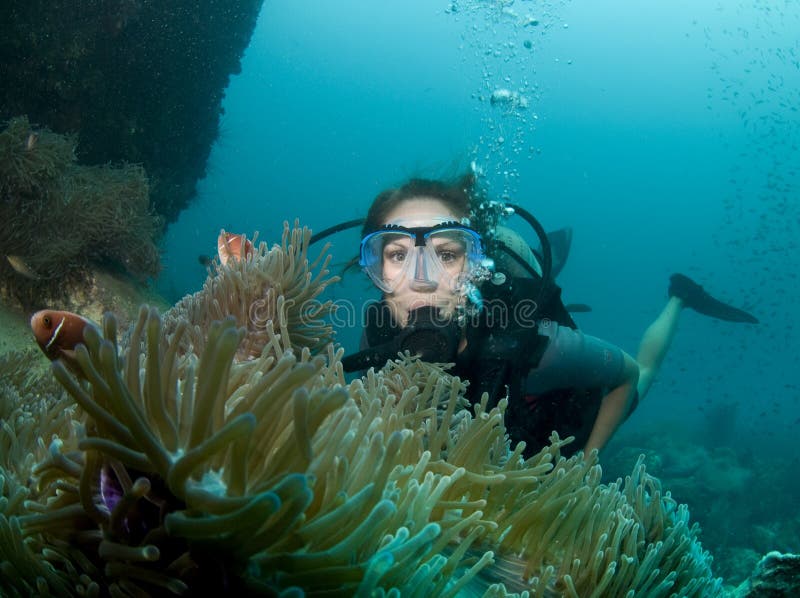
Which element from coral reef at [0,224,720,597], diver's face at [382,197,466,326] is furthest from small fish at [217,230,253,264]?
coral reef at [0,224,720,597]

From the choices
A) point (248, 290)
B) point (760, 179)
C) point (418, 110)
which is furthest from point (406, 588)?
point (760, 179)

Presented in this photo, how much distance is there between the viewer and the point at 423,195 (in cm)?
528

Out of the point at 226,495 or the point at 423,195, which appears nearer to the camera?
the point at 226,495

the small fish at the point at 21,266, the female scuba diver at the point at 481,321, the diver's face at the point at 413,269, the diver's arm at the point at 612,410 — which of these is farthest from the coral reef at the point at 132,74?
the diver's arm at the point at 612,410

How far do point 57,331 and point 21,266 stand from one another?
162 inches

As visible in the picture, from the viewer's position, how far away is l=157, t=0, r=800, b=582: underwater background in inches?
2790

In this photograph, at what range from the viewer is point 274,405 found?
1.14m

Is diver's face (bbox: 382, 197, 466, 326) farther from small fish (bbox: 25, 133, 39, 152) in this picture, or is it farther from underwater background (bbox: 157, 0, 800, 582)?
underwater background (bbox: 157, 0, 800, 582)

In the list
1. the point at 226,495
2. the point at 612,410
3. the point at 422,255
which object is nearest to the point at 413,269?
the point at 422,255

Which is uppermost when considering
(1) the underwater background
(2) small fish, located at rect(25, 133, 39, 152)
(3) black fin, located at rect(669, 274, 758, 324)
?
(1) the underwater background

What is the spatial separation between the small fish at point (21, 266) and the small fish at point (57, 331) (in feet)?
13.2

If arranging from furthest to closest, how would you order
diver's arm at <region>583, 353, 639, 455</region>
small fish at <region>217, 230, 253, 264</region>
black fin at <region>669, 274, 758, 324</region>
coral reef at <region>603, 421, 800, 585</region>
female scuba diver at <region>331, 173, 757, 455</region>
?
1. coral reef at <region>603, 421, 800, 585</region>
2. black fin at <region>669, 274, 758, 324</region>
3. diver's arm at <region>583, 353, 639, 455</region>
4. female scuba diver at <region>331, 173, 757, 455</region>
5. small fish at <region>217, 230, 253, 264</region>

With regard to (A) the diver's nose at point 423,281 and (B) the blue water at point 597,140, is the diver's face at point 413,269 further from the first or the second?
(B) the blue water at point 597,140

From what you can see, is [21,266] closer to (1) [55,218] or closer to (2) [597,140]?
(1) [55,218]
